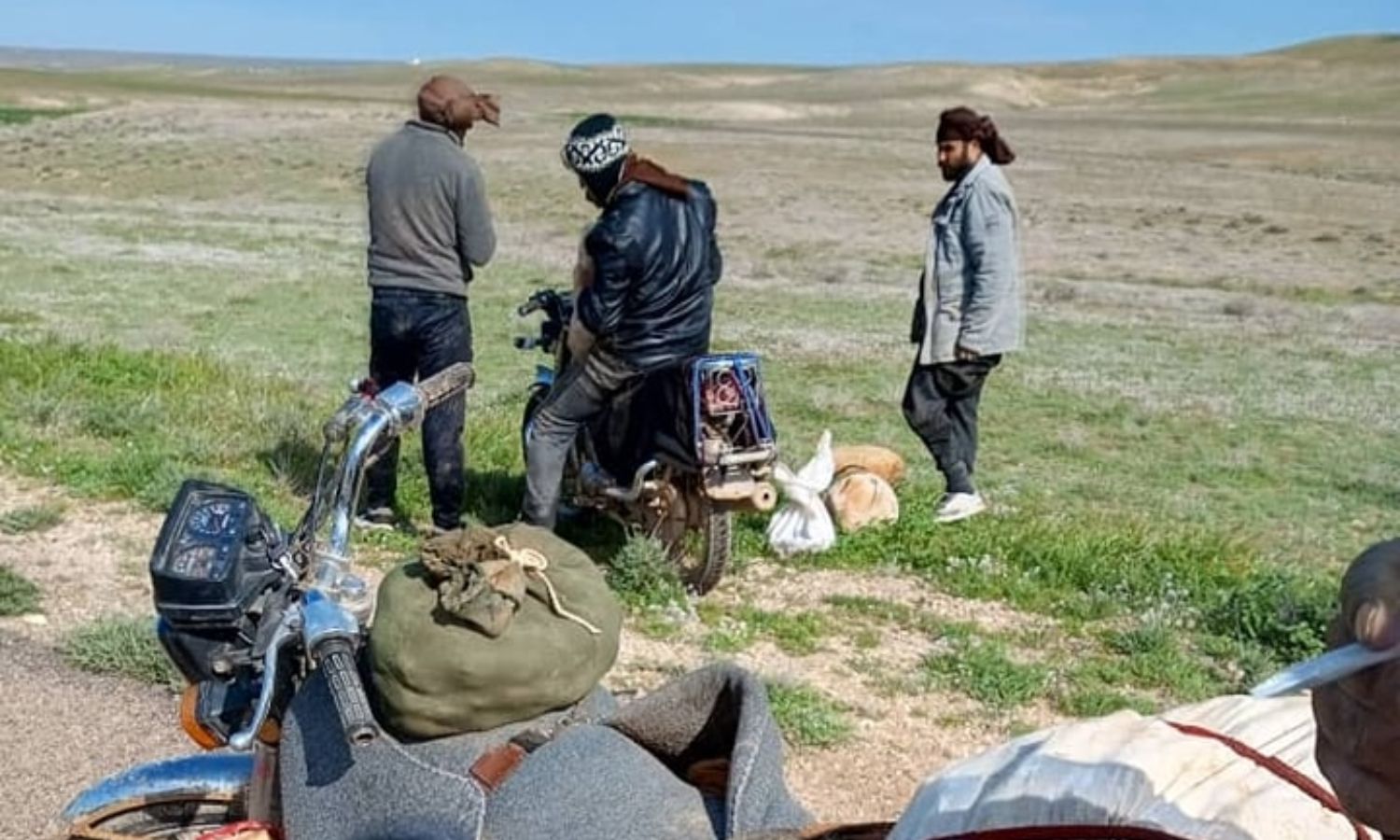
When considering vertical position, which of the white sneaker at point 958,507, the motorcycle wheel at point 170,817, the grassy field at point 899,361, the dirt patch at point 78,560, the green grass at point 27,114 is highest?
the motorcycle wheel at point 170,817

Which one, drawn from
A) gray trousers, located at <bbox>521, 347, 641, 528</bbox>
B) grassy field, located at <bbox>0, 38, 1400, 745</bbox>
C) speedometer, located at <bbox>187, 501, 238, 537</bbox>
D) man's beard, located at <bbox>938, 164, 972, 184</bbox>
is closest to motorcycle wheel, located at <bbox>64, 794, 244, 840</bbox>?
speedometer, located at <bbox>187, 501, 238, 537</bbox>

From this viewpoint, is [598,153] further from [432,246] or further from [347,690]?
[347,690]

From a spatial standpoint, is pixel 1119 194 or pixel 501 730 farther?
pixel 1119 194

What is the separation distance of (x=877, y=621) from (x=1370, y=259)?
26.7 meters

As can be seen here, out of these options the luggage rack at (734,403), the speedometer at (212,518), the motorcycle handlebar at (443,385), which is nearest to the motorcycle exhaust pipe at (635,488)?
the luggage rack at (734,403)

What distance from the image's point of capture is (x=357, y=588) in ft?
10.7

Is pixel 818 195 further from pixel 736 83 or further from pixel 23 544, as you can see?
pixel 736 83

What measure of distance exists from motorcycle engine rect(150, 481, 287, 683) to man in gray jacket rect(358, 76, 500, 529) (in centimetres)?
457

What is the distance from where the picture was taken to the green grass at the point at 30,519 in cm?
791

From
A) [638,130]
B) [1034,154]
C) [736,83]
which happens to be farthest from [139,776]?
[736,83]

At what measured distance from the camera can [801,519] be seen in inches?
306

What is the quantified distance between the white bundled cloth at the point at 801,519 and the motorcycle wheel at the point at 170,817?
13.9ft

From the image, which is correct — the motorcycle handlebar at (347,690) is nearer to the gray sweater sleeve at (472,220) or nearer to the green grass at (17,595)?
the green grass at (17,595)

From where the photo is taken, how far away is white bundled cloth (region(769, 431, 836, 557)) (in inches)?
303
